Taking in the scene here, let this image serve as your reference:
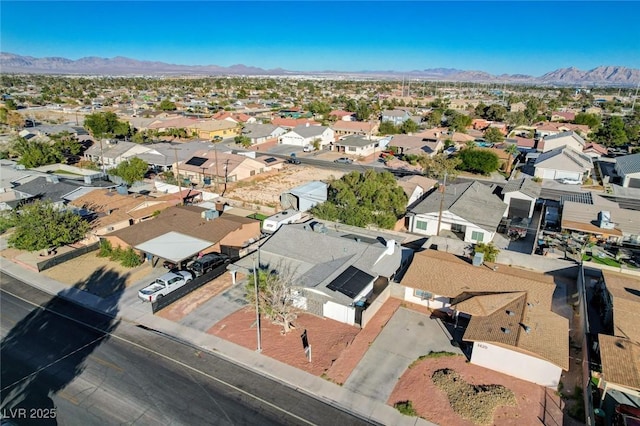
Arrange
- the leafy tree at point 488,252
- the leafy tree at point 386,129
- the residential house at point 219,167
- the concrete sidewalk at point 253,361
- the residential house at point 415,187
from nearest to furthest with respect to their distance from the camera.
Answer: the concrete sidewalk at point 253,361
the leafy tree at point 488,252
the residential house at point 415,187
the residential house at point 219,167
the leafy tree at point 386,129

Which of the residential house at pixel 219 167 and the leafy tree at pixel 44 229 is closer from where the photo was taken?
the leafy tree at pixel 44 229

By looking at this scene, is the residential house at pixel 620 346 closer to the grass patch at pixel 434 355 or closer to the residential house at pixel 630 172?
the grass patch at pixel 434 355

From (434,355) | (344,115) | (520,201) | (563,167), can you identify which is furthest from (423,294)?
(344,115)

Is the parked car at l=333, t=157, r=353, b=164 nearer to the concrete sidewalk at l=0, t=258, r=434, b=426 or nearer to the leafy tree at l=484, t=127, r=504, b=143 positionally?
the leafy tree at l=484, t=127, r=504, b=143

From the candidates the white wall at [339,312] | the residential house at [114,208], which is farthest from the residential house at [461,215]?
the residential house at [114,208]

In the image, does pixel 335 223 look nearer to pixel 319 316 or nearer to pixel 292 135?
pixel 319 316

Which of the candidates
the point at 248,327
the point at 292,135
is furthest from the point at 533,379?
the point at 292,135

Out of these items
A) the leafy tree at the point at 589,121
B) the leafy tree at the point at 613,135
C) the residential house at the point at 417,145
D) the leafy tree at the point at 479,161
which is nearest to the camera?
the leafy tree at the point at 479,161
